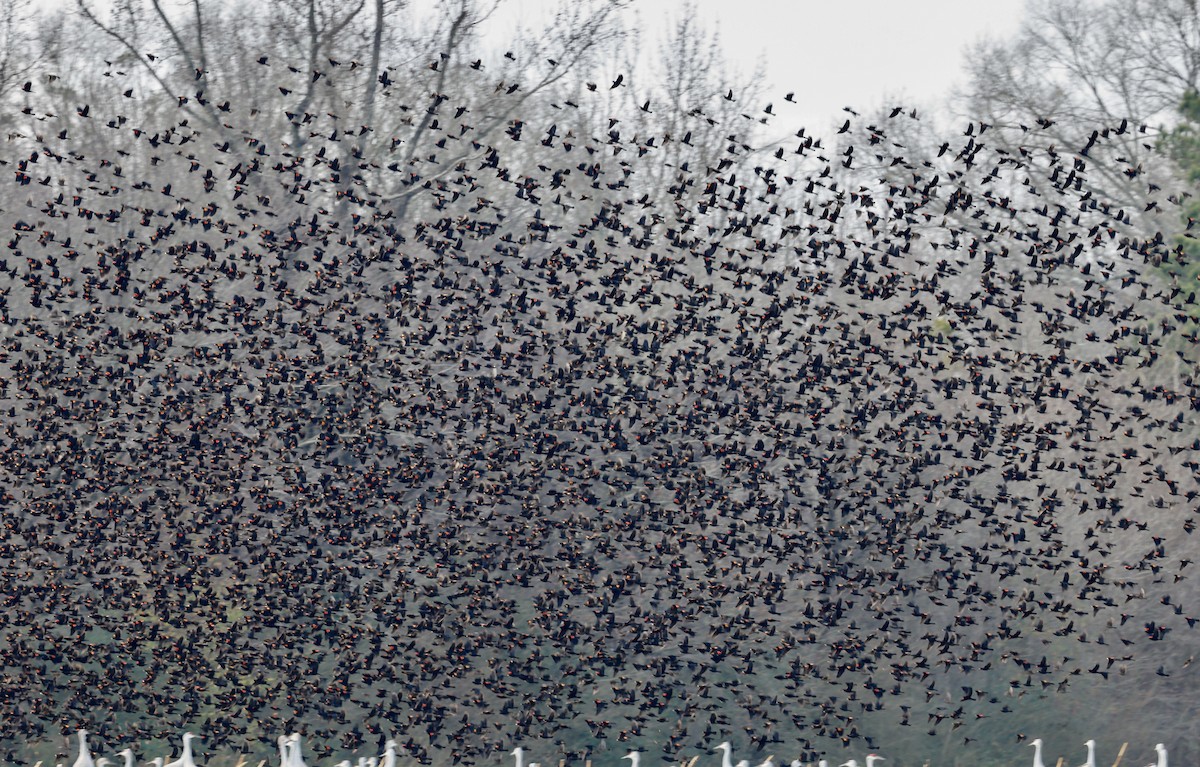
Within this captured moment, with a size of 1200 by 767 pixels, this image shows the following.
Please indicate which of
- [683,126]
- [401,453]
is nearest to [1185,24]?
[683,126]

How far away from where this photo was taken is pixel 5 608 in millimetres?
24406

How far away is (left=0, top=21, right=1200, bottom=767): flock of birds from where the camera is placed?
24.0m

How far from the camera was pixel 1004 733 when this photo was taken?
89.3ft

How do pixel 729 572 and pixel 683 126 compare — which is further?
pixel 683 126

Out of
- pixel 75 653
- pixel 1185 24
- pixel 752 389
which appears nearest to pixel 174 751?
pixel 75 653

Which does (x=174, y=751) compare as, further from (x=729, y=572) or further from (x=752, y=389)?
(x=752, y=389)

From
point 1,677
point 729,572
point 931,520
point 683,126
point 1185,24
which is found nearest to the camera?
point 1,677

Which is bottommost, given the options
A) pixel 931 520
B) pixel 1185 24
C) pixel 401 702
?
pixel 401 702

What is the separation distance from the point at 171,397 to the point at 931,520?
13514 mm

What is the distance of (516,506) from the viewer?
27.8 metres

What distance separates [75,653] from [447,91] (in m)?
13.7

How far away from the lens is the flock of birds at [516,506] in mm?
23969

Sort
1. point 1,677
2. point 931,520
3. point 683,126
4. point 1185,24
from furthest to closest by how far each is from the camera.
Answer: point 683,126 < point 1185,24 < point 931,520 < point 1,677

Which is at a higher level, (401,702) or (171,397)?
(171,397)
